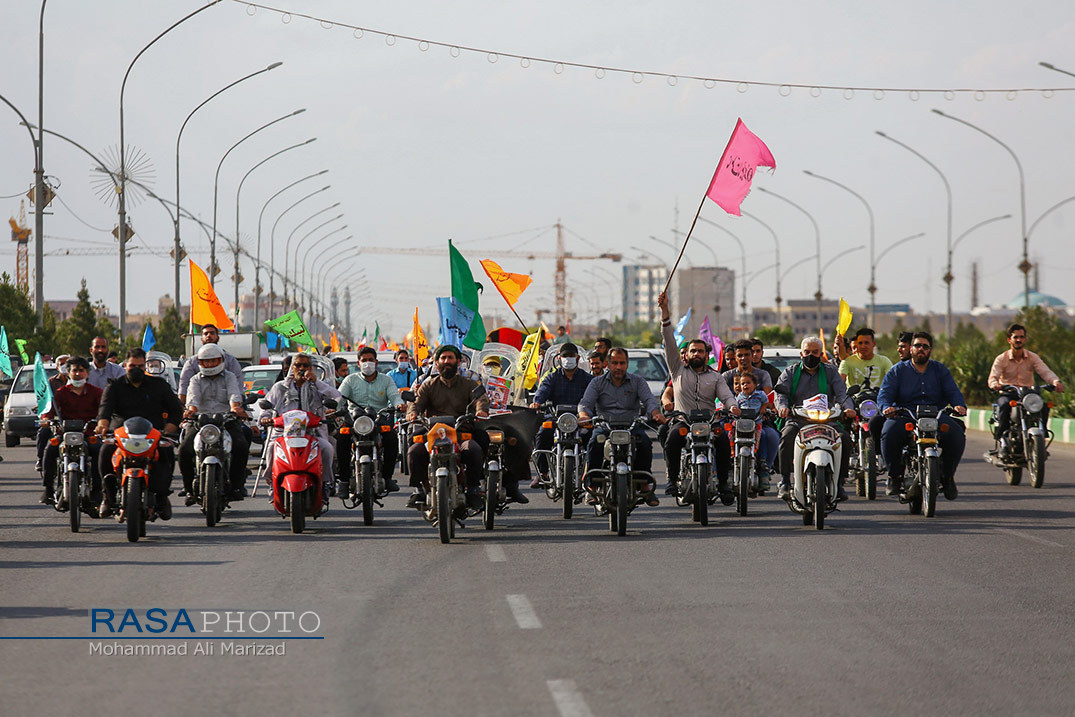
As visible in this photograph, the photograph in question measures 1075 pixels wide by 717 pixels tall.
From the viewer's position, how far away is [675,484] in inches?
604

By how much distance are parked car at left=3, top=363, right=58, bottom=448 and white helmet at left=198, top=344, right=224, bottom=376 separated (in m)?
16.3

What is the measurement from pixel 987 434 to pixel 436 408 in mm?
23440

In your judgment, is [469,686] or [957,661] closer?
[469,686]

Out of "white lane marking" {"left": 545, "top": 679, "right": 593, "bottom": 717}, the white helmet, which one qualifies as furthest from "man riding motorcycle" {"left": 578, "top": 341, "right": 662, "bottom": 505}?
"white lane marking" {"left": 545, "top": 679, "right": 593, "bottom": 717}

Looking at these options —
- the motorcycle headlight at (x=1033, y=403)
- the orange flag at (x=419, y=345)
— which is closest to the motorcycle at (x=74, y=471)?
the motorcycle headlight at (x=1033, y=403)

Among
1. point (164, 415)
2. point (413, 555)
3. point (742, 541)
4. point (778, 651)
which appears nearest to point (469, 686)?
point (778, 651)

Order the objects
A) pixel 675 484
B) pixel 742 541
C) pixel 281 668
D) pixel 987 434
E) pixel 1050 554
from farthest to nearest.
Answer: pixel 987 434 < pixel 675 484 < pixel 742 541 < pixel 1050 554 < pixel 281 668

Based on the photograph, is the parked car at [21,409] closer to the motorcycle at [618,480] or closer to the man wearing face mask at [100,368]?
the man wearing face mask at [100,368]

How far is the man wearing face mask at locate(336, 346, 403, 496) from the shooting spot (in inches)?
661

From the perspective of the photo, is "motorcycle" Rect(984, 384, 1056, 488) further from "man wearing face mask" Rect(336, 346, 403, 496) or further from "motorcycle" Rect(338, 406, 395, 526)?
"motorcycle" Rect(338, 406, 395, 526)

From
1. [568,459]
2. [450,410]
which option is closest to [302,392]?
[450,410]

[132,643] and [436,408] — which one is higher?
[436,408]

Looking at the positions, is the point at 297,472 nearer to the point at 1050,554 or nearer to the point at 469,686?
the point at 1050,554

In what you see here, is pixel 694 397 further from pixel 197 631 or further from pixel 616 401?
pixel 197 631
